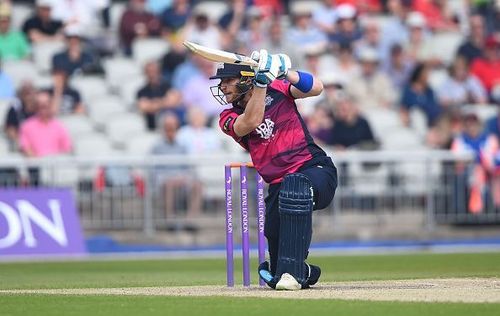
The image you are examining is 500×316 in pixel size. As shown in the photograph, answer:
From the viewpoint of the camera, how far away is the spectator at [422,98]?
23156 millimetres

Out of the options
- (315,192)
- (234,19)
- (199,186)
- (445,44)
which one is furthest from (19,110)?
(315,192)

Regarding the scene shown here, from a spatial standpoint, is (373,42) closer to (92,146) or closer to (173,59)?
(173,59)

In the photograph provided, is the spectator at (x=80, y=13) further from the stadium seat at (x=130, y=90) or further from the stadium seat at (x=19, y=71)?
the stadium seat at (x=130, y=90)

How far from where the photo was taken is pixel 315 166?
1112 centimetres

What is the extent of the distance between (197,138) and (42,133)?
2475mm

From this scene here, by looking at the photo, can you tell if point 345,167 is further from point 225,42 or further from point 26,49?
point 26,49

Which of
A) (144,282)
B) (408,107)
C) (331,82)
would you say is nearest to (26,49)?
(331,82)

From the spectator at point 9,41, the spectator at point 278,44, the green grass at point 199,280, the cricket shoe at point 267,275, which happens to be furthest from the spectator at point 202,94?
the cricket shoe at point 267,275

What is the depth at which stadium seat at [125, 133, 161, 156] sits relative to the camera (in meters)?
21.4

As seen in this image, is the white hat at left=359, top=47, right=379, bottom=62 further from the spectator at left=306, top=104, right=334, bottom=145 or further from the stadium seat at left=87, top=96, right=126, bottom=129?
the stadium seat at left=87, top=96, right=126, bottom=129

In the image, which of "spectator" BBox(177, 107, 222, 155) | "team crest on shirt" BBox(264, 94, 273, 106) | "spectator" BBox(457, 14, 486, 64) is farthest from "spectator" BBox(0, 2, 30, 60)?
"team crest on shirt" BBox(264, 94, 273, 106)

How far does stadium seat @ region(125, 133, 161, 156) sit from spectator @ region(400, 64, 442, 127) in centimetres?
449

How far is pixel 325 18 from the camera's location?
79.4 ft

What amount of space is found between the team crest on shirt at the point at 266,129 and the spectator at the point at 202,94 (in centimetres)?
1116
